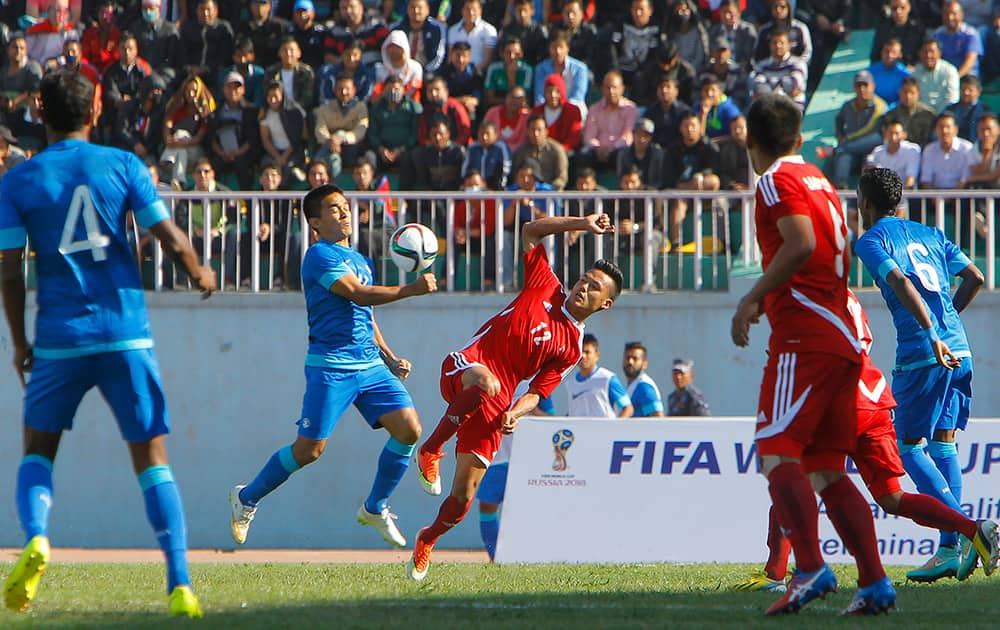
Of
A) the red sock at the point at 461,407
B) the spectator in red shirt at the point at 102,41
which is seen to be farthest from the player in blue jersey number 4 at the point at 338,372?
the spectator in red shirt at the point at 102,41

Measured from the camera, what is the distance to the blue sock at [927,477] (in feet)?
25.8

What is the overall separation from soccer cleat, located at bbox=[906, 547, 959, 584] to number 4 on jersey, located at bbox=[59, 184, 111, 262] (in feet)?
15.3

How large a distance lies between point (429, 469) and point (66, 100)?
12.4 feet

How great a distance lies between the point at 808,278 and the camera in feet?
19.7

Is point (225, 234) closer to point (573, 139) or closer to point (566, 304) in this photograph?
point (573, 139)

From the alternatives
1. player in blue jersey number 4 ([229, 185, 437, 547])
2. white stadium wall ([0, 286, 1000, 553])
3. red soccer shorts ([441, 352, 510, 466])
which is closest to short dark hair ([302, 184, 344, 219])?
player in blue jersey number 4 ([229, 185, 437, 547])

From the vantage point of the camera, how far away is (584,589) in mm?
7602

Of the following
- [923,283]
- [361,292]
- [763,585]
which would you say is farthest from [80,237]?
[923,283]

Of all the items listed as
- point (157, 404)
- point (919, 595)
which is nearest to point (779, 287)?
point (919, 595)

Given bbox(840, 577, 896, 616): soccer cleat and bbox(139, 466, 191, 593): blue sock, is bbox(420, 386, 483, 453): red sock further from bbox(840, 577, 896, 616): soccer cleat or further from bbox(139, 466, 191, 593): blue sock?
bbox(840, 577, 896, 616): soccer cleat

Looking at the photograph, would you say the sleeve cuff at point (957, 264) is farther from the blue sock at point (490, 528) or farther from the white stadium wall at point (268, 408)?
the white stadium wall at point (268, 408)

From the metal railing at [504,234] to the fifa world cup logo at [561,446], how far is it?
Result: 3.32 metres

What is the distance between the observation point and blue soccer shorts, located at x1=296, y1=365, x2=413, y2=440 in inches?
340

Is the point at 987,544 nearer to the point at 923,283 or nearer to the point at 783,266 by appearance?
the point at 923,283
